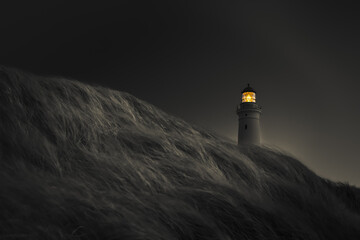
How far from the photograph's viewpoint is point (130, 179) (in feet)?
5.71

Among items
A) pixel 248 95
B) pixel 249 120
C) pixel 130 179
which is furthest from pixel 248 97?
pixel 130 179

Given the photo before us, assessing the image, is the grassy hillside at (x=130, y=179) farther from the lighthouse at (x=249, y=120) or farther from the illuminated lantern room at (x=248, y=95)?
the illuminated lantern room at (x=248, y=95)

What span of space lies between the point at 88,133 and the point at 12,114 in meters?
0.42

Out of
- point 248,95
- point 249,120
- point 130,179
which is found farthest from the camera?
point 248,95

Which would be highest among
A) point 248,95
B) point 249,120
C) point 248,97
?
point 248,95

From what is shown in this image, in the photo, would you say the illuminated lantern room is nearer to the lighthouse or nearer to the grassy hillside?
the lighthouse

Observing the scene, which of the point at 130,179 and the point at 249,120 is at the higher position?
the point at 249,120

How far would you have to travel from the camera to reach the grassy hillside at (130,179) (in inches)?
52.1

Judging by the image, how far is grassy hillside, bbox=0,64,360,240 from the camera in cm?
132

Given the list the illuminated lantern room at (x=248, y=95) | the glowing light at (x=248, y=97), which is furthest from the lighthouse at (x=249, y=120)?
the illuminated lantern room at (x=248, y=95)

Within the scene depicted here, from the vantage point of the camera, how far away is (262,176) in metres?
2.39

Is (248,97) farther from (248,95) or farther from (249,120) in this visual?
Result: (249,120)

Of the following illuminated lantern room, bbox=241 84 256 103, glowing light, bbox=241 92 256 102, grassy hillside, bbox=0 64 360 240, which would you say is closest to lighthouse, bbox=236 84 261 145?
glowing light, bbox=241 92 256 102

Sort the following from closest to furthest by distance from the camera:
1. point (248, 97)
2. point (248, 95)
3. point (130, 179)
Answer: point (130, 179) → point (248, 97) → point (248, 95)
